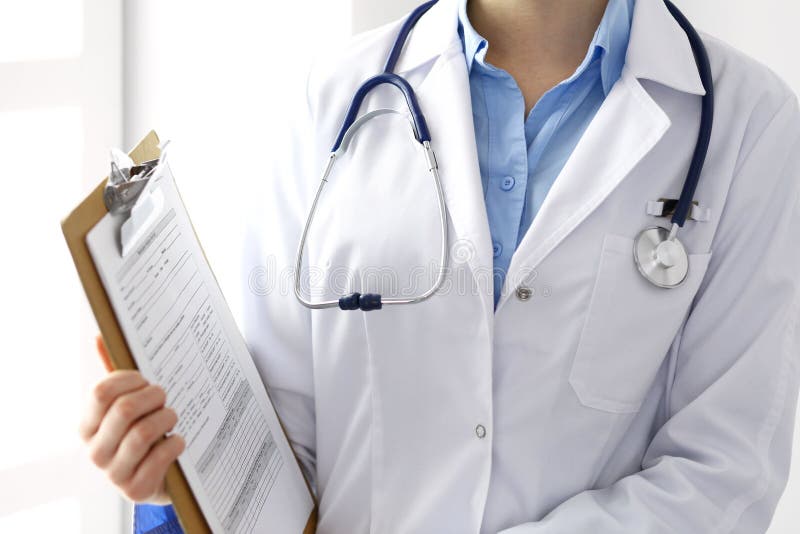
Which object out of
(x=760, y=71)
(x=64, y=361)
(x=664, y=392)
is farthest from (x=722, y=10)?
(x=64, y=361)

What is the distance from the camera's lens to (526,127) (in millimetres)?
1024

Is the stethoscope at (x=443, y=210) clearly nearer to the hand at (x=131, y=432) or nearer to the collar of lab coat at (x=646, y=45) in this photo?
the collar of lab coat at (x=646, y=45)

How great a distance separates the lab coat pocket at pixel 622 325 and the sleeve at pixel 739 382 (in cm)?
4

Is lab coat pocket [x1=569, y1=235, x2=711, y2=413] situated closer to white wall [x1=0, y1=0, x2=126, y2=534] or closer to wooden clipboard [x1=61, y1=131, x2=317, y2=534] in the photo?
wooden clipboard [x1=61, y1=131, x2=317, y2=534]

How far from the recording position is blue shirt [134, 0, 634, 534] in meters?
0.99

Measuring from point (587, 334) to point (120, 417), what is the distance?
51 cm

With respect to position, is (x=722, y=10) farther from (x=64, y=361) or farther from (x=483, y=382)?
(x=64, y=361)

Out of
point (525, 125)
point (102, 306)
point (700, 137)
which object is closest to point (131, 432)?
point (102, 306)

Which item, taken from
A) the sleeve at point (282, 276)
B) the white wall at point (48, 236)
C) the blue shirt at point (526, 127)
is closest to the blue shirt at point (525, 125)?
the blue shirt at point (526, 127)

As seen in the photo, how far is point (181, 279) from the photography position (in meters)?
0.85

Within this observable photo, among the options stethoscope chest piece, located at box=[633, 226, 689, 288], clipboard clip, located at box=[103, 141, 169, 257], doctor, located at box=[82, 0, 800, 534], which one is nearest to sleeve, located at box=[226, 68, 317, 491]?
doctor, located at box=[82, 0, 800, 534]

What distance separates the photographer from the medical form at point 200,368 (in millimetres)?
733

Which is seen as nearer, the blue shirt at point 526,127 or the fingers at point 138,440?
the fingers at point 138,440

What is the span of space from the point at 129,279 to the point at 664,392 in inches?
25.6
